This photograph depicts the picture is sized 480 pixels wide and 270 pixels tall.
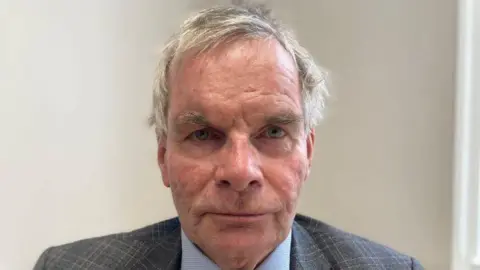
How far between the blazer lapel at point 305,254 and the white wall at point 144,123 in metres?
0.56

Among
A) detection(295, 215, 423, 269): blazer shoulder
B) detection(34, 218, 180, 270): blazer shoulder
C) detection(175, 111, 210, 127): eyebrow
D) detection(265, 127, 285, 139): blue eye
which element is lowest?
detection(295, 215, 423, 269): blazer shoulder

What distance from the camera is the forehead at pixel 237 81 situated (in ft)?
3.15

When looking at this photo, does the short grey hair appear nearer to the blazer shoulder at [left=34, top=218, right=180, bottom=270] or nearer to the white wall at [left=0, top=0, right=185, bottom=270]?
the blazer shoulder at [left=34, top=218, right=180, bottom=270]

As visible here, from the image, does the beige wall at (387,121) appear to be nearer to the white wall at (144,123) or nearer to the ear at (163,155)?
the white wall at (144,123)

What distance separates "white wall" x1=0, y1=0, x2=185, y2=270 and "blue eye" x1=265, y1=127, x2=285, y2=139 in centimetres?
66

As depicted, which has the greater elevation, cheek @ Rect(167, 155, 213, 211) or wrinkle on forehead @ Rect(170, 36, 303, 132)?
wrinkle on forehead @ Rect(170, 36, 303, 132)

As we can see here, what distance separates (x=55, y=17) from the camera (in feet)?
4.58

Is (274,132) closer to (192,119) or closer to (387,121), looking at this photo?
(192,119)

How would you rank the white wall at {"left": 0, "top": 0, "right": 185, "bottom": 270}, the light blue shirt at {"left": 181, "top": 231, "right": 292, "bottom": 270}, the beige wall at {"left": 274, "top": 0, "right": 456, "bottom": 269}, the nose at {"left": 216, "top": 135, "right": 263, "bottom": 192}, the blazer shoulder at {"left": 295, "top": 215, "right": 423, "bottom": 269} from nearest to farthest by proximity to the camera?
the nose at {"left": 216, "top": 135, "right": 263, "bottom": 192} < the light blue shirt at {"left": 181, "top": 231, "right": 292, "bottom": 270} < the blazer shoulder at {"left": 295, "top": 215, "right": 423, "bottom": 269} < the white wall at {"left": 0, "top": 0, "right": 185, "bottom": 270} < the beige wall at {"left": 274, "top": 0, "right": 456, "bottom": 269}

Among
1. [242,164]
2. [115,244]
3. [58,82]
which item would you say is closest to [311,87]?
[242,164]

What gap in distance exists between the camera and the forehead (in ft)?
3.15

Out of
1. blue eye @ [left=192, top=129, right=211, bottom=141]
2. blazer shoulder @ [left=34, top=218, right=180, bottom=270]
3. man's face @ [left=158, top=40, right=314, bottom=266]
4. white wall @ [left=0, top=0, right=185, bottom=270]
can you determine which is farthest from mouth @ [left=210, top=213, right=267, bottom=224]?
white wall @ [left=0, top=0, right=185, bottom=270]

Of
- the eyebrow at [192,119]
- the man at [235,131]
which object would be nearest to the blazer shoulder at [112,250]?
the man at [235,131]

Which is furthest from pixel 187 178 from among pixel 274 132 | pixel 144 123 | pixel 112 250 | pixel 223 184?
pixel 144 123
